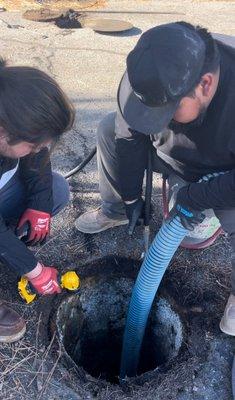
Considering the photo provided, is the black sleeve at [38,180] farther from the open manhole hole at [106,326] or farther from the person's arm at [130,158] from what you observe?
the open manhole hole at [106,326]

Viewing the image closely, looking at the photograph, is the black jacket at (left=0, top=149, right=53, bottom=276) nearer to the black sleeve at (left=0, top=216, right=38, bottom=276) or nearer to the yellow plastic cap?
the black sleeve at (left=0, top=216, right=38, bottom=276)

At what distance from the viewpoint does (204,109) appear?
186cm

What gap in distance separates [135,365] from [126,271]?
1.79ft

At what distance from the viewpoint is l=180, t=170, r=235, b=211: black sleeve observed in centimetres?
194

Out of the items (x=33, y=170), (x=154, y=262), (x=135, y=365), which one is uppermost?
(x=33, y=170)

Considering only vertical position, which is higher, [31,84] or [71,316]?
[31,84]

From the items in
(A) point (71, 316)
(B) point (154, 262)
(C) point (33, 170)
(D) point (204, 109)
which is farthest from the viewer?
(A) point (71, 316)

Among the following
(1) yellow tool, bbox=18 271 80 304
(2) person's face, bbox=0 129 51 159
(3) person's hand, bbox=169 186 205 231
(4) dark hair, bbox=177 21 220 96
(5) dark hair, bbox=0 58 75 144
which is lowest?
(1) yellow tool, bbox=18 271 80 304

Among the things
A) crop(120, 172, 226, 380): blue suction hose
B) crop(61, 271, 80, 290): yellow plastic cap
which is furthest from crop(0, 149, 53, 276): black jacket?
crop(120, 172, 226, 380): blue suction hose

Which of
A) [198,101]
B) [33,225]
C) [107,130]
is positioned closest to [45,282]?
[33,225]

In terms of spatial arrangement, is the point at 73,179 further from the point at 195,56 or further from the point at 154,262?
the point at 195,56

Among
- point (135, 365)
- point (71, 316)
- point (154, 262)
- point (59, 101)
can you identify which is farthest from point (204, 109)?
point (135, 365)

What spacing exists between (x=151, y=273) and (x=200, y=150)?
606 millimetres

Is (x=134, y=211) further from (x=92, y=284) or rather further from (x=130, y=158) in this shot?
(x=92, y=284)
